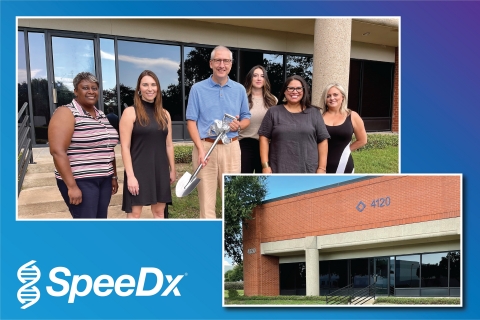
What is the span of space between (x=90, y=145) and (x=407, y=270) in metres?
3.06

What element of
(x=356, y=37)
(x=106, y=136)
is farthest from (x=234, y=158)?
(x=356, y=37)

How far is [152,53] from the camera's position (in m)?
7.08

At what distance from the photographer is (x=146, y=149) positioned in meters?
3.91

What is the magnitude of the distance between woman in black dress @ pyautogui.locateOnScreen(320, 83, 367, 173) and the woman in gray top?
123 millimetres

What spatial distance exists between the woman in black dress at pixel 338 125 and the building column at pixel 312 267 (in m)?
0.71

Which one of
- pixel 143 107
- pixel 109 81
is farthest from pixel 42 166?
pixel 143 107

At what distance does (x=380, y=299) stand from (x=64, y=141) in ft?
10.5

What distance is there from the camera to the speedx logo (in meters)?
4.26

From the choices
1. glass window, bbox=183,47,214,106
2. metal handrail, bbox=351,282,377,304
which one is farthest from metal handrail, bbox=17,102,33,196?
metal handrail, bbox=351,282,377,304

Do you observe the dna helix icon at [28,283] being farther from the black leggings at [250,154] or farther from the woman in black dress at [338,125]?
the woman in black dress at [338,125]

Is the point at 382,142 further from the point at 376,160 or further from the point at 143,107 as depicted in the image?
the point at 143,107

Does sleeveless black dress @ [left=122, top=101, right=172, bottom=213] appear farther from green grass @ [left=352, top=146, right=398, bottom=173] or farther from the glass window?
the glass window

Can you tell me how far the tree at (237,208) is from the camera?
427cm

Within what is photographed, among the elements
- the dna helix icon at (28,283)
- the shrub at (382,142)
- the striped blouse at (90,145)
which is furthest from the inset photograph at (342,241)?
the shrub at (382,142)
